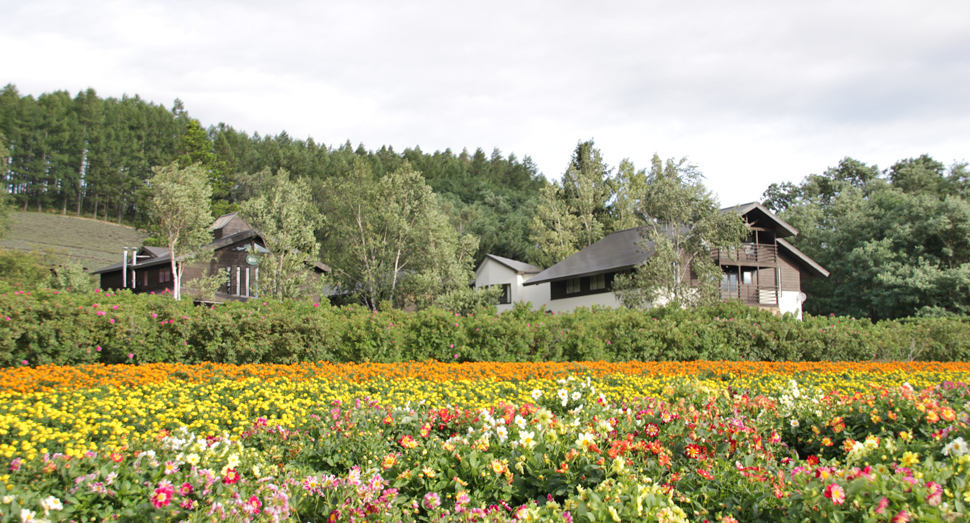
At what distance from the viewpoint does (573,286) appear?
29672 mm

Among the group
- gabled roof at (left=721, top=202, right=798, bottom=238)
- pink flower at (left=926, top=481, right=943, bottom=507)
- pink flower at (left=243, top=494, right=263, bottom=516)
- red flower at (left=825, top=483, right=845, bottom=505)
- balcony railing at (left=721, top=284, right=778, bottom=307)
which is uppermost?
gabled roof at (left=721, top=202, right=798, bottom=238)

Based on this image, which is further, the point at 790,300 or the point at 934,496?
the point at 790,300

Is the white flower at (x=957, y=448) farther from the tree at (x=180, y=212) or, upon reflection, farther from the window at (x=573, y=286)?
the tree at (x=180, y=212)

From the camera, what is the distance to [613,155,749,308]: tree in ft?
62.4

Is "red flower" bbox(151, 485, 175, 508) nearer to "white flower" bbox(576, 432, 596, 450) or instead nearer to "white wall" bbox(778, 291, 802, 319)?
"white flower" bbox(576, 432, 596, 450)

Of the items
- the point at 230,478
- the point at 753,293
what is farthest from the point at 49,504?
the point at 753,293

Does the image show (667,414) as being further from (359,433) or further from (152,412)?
(152,412)

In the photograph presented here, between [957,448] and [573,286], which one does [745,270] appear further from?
[957,448]

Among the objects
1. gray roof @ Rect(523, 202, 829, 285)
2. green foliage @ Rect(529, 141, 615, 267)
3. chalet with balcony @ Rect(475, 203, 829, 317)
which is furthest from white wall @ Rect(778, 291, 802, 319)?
green foliage @ Rect(529, 141, 615, 267)

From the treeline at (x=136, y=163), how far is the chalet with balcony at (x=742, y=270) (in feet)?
71.4

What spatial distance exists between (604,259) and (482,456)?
82.9 ft

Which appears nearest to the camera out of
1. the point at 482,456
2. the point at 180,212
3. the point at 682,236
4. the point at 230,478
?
the point at 230,478

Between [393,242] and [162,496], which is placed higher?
[393,242]

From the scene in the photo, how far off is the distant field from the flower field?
1780 inches
